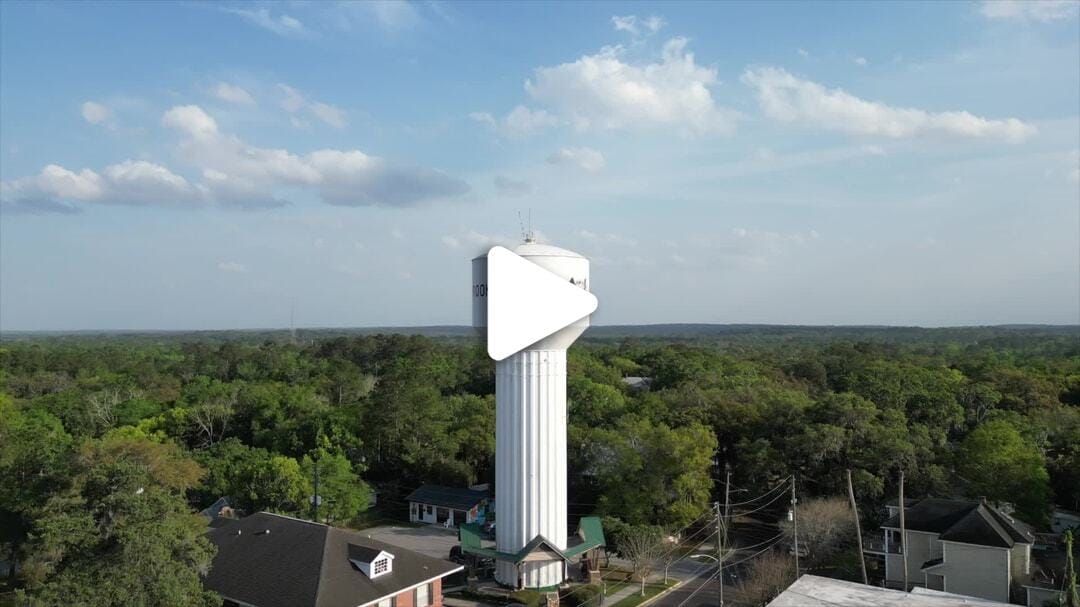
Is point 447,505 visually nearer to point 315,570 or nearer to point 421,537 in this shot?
point 421,537

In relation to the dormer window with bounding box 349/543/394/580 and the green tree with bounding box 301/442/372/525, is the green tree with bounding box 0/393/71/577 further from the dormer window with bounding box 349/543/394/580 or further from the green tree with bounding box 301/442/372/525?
the green tree with bounding box 301/442/372/525

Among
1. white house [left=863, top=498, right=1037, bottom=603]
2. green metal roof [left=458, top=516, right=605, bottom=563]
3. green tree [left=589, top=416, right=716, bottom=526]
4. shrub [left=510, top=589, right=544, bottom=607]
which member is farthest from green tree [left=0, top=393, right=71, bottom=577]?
white house [left=863, top=498, right=1037, bottom=603]

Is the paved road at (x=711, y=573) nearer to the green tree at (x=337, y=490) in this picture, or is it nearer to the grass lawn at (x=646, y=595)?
the grass lawn at (x=646, y=595)

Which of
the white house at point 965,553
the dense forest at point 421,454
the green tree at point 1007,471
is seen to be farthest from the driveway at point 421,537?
the green tree at point 1007,471

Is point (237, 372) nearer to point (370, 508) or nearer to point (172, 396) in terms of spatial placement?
point (172, 396)

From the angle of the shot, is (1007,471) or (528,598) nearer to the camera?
(528,598)

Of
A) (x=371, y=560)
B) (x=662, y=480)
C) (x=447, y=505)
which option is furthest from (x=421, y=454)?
(x=371, y=560)

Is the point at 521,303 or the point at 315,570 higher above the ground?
the point at 521,303
